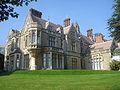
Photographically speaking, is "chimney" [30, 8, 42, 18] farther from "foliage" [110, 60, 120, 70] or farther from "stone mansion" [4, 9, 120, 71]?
"foliage" [110, 60, 120, 70]

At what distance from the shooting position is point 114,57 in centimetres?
3052

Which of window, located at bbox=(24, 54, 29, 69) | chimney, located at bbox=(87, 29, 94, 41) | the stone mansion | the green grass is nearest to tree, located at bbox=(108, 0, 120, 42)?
the green grass

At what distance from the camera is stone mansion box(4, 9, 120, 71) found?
80.8 ft

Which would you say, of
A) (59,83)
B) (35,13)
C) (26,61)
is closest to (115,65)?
(26,61)

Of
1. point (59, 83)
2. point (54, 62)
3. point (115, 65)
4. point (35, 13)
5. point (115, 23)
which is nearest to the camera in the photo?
point (59, 83)

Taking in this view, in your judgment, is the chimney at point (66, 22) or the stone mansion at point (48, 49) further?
the chimney at point (66, 22)

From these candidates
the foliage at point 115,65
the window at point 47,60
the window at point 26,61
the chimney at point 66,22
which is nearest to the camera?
the window at point 47,60

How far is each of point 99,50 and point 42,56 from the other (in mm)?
13074

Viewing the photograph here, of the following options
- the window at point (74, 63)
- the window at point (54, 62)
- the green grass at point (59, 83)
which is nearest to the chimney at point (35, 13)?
the window at point (54, 62)

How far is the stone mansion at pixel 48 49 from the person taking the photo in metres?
24.6

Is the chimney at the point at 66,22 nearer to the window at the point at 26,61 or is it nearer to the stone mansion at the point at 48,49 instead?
the stone mansion at the point at 48,49

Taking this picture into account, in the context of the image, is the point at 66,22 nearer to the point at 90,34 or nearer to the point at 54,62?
the point at 90,34

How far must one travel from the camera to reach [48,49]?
2462 cm

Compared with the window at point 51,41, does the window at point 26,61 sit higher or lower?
lower
